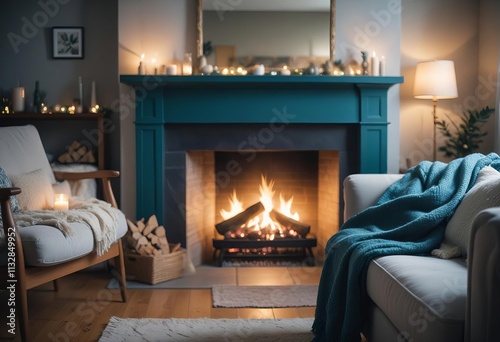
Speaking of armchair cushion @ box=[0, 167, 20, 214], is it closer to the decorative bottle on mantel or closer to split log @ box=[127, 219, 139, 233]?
split log @ box=[127, 219, 139, 233]

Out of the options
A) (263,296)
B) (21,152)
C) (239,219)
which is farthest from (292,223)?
(21,152)

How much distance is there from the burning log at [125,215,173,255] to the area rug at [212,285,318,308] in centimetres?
46

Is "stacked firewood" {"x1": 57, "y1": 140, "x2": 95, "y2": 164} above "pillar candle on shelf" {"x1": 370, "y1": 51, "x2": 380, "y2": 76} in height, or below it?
below

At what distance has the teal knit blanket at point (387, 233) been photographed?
2.23m

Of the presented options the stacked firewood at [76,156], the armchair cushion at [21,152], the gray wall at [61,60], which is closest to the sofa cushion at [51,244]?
the armchair cushion at [21,152]

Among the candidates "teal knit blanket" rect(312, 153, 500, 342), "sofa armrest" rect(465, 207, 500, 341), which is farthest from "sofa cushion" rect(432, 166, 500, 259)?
"sofa armrest" rect(465, 207, 500, 341)

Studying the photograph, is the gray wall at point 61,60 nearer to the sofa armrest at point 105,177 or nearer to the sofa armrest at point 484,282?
the sofa armrest at point 105,177

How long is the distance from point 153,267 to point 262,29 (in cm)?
175

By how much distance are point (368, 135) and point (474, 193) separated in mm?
1771

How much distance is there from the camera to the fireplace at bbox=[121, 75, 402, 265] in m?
3.96

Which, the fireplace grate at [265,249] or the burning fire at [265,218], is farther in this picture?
the burning fire at [265,218]

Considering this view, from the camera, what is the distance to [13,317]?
9.57 ft

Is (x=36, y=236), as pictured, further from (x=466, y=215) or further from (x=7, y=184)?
(x=466, y=215)

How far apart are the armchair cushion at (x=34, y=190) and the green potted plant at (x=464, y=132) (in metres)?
2.74
